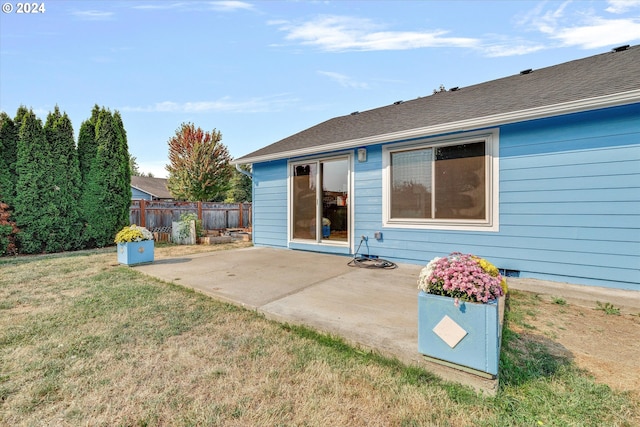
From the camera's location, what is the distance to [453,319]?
5.65 ft

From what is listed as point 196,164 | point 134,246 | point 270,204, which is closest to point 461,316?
point 134,246

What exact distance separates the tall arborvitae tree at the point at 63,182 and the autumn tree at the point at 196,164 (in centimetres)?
993

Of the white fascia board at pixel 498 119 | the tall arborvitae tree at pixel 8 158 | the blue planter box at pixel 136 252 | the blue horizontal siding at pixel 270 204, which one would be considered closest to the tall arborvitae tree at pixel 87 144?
the tall arborvitae tree at pixel 8 158

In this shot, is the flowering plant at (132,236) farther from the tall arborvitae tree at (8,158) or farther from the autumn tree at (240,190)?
the autumn tree at (240,190)

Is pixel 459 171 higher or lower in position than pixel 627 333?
higher

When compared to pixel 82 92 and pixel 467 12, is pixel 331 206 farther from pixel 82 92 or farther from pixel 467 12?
pixel 82 92

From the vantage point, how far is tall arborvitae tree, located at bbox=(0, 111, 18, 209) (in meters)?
6.81

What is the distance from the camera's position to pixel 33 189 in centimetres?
708

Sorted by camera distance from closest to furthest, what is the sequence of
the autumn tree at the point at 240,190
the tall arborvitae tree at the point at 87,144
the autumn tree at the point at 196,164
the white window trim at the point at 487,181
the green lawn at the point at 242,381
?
1. the green lawn at the point at 242,381
2. the white window trim at the point at 487,181
3. the tall arborvitae tree at the point at 87,144
4. the autumn tree at the point at 196,164
5. the autumn tree at the point at 240,190

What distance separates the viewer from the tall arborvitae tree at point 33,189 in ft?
22.9

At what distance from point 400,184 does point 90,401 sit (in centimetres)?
463

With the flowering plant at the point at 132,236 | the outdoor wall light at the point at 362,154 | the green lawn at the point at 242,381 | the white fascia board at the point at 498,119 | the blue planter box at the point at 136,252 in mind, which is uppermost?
the white fascia board at the point at 498,119

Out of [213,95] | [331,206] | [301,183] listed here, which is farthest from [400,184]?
[213,95]

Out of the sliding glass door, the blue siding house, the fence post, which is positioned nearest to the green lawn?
the blue siding house
